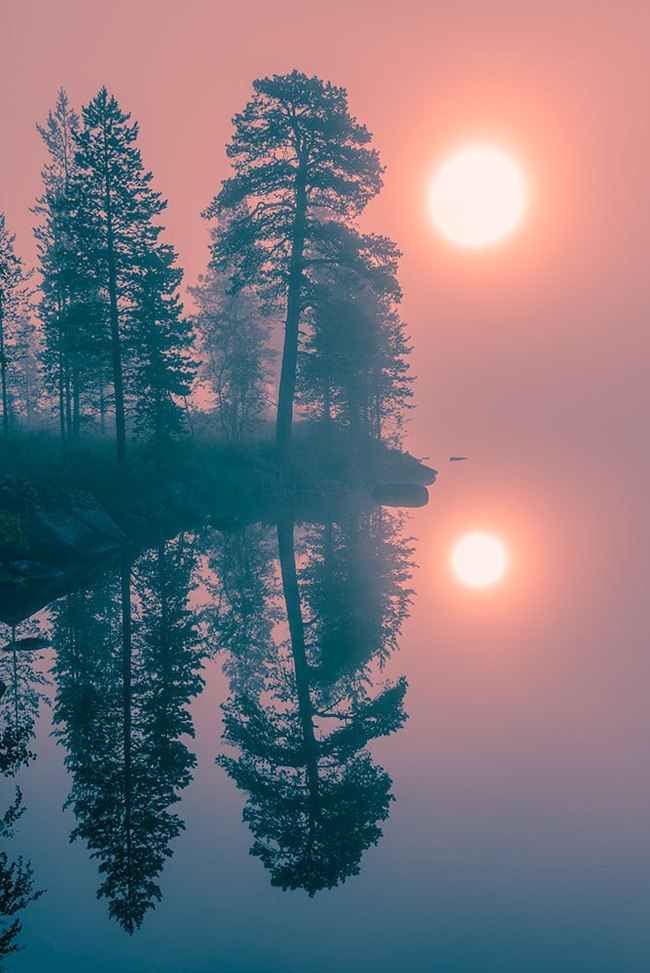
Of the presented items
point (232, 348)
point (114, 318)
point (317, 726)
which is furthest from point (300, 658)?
point (232, 348)

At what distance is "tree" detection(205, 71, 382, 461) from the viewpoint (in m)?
32.2

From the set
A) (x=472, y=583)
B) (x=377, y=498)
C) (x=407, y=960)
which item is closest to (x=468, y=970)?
(x=407, y=960)

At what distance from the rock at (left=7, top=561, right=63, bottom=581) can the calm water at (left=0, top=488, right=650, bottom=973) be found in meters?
5.63

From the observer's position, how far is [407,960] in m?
5.43

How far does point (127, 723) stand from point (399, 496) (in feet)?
109

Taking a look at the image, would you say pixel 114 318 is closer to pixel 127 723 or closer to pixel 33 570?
pixel 33 570

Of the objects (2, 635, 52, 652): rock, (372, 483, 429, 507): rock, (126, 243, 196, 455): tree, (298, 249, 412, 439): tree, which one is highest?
(298, 249, 412, 439): tree

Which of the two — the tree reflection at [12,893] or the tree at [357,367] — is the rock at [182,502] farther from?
the tree reflection at [12,893]

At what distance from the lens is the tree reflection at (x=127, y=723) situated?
22.9 ft

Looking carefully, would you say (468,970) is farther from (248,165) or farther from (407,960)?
(248,165)

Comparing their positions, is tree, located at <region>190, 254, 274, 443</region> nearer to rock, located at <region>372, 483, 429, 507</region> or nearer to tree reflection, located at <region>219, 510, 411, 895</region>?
rock, located at <region>372, 483, 429, 507</region>

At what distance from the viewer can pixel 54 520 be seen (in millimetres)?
22859

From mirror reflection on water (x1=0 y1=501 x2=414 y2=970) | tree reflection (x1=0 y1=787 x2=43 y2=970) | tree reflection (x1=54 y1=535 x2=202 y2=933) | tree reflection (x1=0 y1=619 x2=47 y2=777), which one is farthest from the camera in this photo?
tree reflection (x1=0 y1=619 x2=47 y2=777)

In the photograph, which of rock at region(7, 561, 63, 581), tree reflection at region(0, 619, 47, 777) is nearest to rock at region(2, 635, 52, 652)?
tree reflection at region(0, 619, 47, 777)
